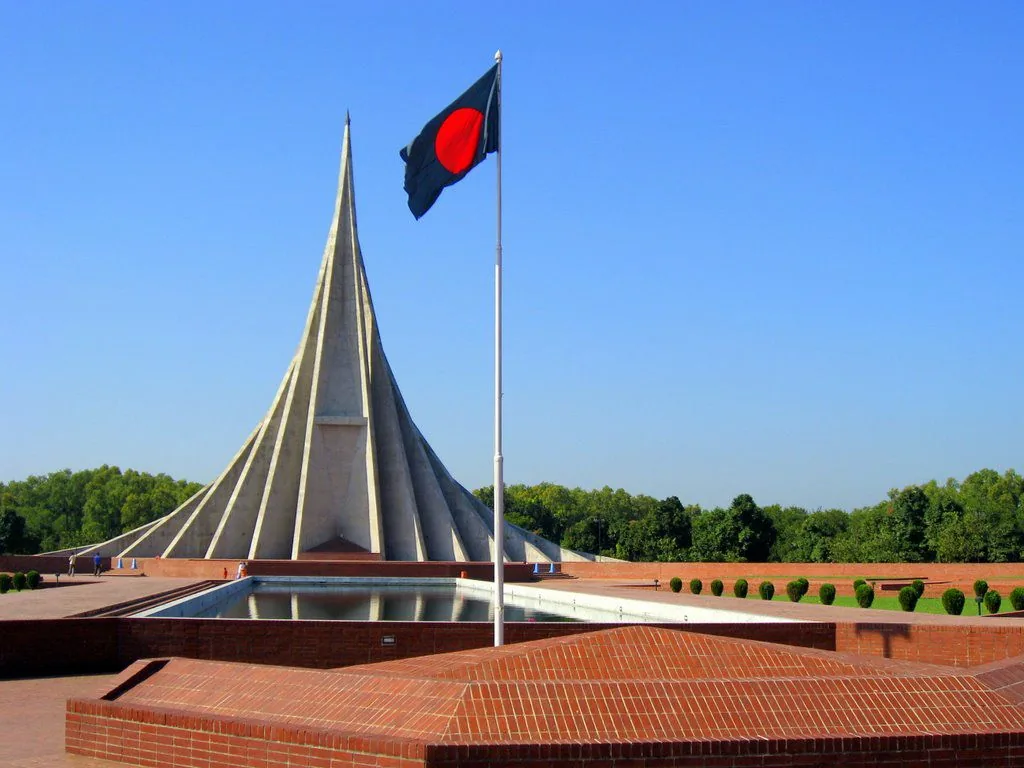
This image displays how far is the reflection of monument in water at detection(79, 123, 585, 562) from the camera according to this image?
30.4m

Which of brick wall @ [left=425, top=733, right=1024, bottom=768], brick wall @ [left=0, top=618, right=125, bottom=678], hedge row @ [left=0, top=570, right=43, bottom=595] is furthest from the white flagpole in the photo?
hedge row @ [left=0, top=570, right=43, bottom=595]

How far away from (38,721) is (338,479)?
80.0 ft

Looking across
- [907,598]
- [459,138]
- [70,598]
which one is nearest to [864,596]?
[907,598]

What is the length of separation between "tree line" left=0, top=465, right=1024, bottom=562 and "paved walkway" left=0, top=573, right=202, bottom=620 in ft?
70.4

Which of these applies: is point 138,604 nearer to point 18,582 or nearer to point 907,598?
point 18,582

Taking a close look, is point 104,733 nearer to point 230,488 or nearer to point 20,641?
point 20,641

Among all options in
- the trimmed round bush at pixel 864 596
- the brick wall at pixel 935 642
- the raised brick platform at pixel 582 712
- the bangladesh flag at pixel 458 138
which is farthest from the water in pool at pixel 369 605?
the raised brick platform at pixel 582 712

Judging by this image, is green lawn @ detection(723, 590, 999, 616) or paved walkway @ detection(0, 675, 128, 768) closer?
paved walkway @ detection(0, 675, 128, 768)

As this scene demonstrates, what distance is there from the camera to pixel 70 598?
16.6 metres

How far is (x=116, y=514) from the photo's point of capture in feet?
209

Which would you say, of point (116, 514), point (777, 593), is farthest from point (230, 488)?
point (116, 514)

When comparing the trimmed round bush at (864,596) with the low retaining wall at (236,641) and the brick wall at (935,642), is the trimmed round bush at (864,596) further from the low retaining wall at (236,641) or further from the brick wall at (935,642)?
the low retaining wall at (236,641)

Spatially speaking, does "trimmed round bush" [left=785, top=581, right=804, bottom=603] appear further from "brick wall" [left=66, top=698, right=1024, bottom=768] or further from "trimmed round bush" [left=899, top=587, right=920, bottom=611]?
"brick wall" [left=66, top=698, right=1024, bottom=768]

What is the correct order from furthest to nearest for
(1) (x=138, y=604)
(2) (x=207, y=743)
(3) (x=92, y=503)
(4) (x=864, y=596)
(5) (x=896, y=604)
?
(3) (x=92, y=503), (5) (x=896, y=604), (4) (x=864, y=596), (1) (x=138, y=604), (2) (x=207, y=743)
